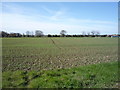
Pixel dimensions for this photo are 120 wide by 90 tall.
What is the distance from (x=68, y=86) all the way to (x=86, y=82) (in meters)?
0.94

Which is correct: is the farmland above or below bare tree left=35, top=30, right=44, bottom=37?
below

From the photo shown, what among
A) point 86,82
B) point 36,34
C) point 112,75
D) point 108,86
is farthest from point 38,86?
point 36,34

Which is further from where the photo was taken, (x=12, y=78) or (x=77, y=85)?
(x=12, y=78)

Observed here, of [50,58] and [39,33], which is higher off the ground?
[39,33]

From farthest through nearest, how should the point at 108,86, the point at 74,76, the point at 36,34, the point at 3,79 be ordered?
the point at 36,34 < the point at 74,76 < the point at 3,79 < the point at 108,86

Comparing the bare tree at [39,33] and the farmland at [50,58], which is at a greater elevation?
the bare tree at [39,33]

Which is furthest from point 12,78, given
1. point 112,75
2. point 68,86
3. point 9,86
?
point 112,75

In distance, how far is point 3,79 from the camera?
4.62 m

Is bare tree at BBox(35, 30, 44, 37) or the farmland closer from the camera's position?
the farmland

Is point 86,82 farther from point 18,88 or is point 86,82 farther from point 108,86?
point 18,88

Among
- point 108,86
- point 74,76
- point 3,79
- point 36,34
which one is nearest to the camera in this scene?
point 108,86

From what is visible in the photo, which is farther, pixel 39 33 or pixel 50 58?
pixel 39 33

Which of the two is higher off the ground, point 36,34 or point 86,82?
point 36,34

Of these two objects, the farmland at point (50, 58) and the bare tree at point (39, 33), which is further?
the bare tree at point (39, 33)
